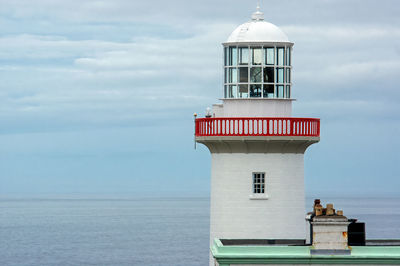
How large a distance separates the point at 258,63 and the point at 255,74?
320mm

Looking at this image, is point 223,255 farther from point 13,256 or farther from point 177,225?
point 177,225

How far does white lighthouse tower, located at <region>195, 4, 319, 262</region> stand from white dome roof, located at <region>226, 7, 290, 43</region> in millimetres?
20

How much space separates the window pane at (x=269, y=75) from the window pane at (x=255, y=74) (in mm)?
179

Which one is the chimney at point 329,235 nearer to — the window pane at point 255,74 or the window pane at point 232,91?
the window pane at point 255,74

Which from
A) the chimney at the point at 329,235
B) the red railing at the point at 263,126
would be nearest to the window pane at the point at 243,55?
the red railing at the point at 263,126

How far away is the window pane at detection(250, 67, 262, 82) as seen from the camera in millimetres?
27625

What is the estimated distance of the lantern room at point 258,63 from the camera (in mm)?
27672

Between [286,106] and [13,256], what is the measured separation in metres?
71.2

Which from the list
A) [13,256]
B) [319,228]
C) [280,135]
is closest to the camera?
[319,228]

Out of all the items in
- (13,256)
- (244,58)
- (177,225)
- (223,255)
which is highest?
(177,225)

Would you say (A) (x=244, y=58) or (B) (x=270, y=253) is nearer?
(B) (x=270, y=253)

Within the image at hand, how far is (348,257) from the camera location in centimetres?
2350

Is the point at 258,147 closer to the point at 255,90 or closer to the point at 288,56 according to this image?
the point at 255,90

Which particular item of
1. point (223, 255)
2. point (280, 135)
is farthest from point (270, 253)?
point (280, 135)
